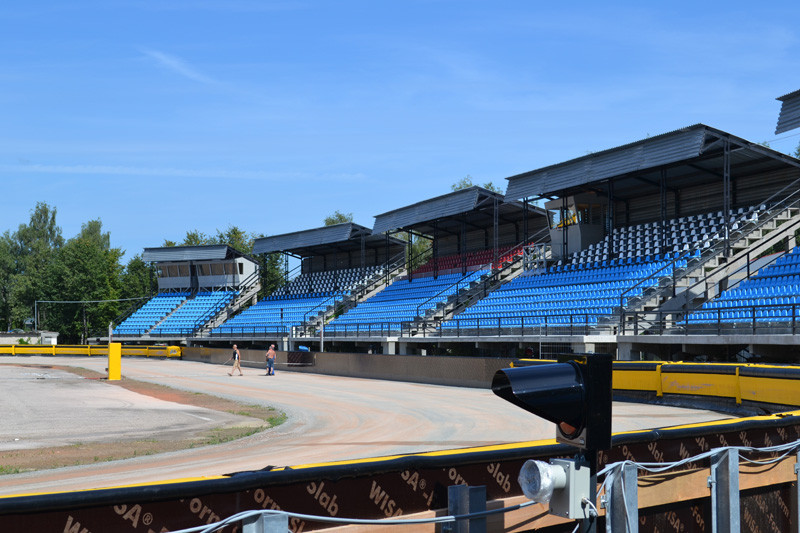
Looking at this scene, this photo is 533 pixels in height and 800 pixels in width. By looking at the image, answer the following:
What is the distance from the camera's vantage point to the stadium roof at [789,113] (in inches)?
1152

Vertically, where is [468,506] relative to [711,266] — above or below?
below

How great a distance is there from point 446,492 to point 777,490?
133 inches

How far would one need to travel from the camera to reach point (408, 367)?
33.9 m

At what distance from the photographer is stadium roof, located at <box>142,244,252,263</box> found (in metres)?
70.8

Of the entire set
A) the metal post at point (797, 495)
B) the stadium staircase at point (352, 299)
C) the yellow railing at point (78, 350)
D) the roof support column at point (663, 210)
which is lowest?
the yellow railing at point (78, 350)

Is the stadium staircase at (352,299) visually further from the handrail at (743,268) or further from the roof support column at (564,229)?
the handrail at (743,268)

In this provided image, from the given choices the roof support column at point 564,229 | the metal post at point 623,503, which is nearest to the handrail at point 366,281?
the roof support column at point 564,229

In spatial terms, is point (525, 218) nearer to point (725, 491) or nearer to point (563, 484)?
point (725, 491)

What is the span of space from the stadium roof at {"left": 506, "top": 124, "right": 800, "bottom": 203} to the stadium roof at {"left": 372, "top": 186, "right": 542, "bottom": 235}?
3212 mm

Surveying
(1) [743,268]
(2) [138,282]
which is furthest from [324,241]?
(2) [138,282]

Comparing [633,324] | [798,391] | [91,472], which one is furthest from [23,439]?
[633,324]

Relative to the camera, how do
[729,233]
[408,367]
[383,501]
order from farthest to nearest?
[408,367] → [729,233] → [383,501]

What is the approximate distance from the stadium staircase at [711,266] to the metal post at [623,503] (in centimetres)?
2484

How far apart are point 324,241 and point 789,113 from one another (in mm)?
37253
